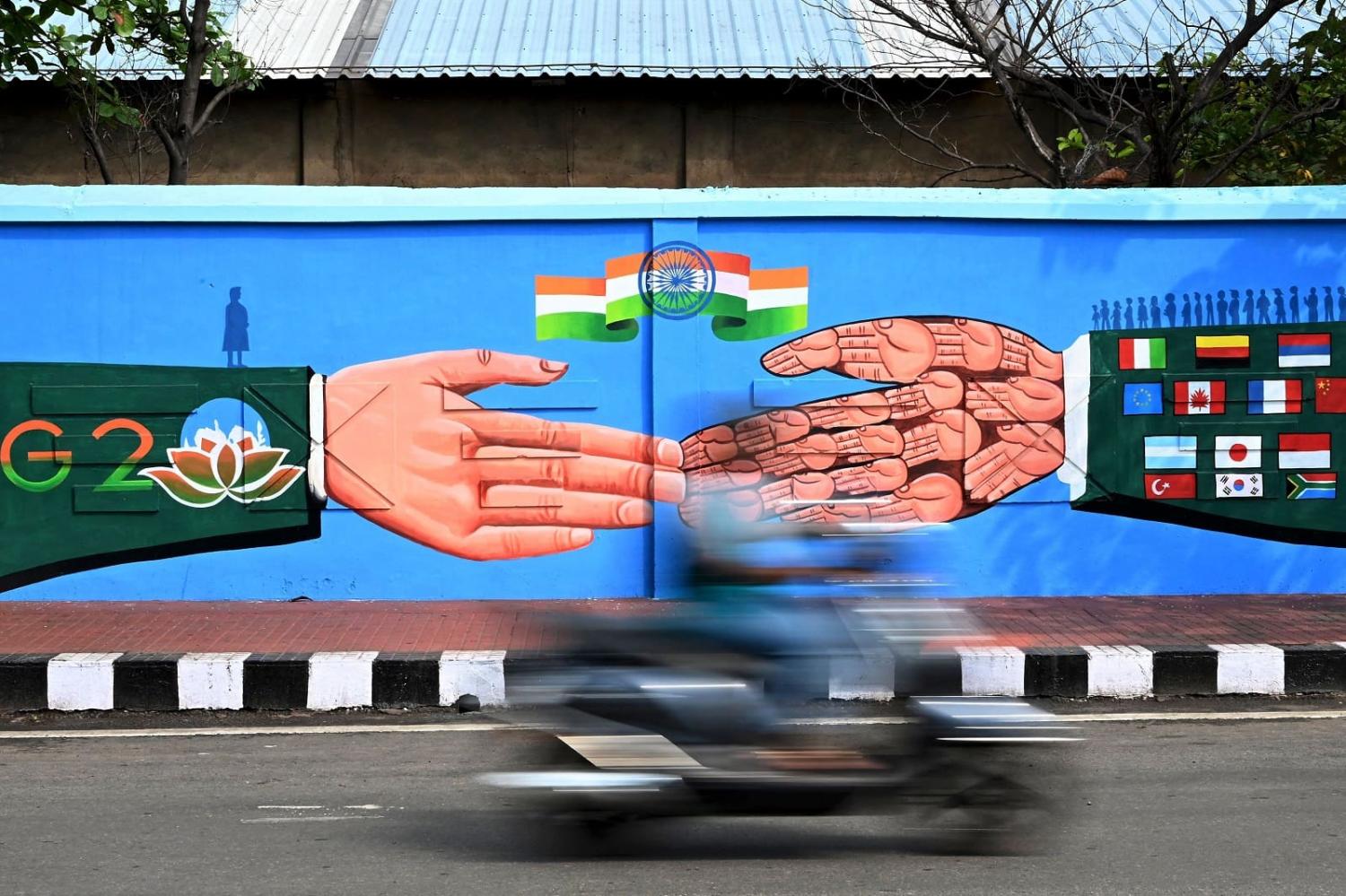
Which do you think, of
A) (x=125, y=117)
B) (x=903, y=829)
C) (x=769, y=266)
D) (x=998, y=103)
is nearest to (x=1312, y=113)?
(x=998, y=103)

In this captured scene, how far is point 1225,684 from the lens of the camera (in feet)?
23.1

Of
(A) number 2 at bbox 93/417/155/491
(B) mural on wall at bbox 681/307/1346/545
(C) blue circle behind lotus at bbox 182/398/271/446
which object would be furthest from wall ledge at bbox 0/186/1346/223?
(A) number 2 at bbox 93/417/155/491

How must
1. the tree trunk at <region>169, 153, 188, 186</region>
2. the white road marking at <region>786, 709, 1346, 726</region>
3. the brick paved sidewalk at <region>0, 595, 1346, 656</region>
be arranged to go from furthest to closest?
the tree trunk at <region>169, 153, 188, 186</region>
the brick paved sidewalk at <region>0, 595, 1346, 656</region>
the white road marking at <region>786, 709, 1346, 726</region>

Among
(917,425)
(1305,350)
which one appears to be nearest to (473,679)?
(917,425)

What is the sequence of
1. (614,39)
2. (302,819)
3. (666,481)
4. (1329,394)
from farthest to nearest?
(614,39) < (1329,394) < (666,481) < (302,819)

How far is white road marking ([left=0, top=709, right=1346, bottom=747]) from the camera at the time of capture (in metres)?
6.34

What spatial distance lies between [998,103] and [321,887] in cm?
983

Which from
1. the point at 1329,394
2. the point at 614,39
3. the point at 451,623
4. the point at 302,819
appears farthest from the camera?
the point at 614,39

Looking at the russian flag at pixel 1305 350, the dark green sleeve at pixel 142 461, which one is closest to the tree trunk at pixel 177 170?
the dark green sleeve at pixel 142 461

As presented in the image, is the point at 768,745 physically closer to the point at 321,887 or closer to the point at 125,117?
the point at 321,887

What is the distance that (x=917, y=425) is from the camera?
875 centimetres

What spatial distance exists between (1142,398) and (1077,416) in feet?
1.35

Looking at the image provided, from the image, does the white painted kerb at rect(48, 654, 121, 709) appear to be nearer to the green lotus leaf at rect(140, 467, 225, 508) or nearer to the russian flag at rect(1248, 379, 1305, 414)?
the green lotus leaf at rect(140, 467, 225, 508)

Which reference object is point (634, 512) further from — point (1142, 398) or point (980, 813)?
point (980, 813)
